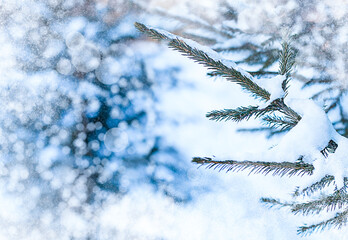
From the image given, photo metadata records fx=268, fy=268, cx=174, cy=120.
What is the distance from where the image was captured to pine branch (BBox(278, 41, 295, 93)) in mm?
524

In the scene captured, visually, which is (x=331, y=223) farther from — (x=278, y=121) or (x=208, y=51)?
(x=208, y=51)

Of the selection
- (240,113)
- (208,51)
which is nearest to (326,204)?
(240,113)

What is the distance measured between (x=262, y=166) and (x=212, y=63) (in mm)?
199

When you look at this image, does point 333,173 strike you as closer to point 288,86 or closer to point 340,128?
point 288,86

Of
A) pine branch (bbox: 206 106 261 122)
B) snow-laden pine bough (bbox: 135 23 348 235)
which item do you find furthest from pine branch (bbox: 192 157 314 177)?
pine branch (bbox: 206 106 261 122)

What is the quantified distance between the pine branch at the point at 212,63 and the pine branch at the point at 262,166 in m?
0.16

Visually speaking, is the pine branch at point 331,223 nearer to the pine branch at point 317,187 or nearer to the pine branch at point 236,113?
the pine branch at point 317,187

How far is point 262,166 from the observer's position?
43 cm

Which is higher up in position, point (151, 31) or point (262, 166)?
point (151, 31)

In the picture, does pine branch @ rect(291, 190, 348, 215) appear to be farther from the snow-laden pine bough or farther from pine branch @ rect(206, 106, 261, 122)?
pine branch @ rect(206, 106, 261, 122)

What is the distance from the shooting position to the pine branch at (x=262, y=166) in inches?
16.2

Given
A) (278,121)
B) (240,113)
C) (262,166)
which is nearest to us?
(262,166)

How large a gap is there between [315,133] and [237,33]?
139 cm

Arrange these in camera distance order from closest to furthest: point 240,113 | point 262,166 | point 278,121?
point 262,166 < point 240,113 < point 278,121
